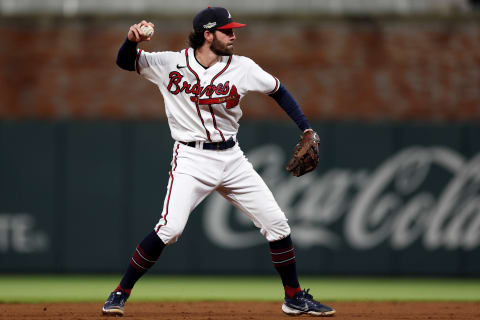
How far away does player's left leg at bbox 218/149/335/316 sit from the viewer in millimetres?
5293

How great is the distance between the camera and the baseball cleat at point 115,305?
203 inches

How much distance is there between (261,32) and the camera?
10766 millimetres

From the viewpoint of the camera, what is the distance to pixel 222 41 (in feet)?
17.2

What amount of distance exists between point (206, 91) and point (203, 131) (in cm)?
26

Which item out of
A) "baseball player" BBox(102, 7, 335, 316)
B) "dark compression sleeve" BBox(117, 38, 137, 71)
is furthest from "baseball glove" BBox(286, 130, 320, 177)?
"dark compression sleeve" BBox(117, 38, 137, 71)

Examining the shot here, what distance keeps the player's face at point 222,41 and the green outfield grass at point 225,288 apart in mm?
2667

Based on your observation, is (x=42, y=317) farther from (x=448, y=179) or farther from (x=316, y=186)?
(x=448, y=179)

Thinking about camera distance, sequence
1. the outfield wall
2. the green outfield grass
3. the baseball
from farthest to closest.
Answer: the outfield wall
the green outfield grass
the baseball

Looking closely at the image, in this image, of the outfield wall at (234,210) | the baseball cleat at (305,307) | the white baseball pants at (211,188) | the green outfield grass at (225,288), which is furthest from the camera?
the outfield wall at (234,210)

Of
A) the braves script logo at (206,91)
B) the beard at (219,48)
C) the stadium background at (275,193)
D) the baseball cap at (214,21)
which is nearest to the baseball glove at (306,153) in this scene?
the braves script logo at (206,91)

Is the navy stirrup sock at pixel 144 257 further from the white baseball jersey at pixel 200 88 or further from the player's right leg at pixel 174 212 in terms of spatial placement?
the white baseball jersey at pixel 200 88

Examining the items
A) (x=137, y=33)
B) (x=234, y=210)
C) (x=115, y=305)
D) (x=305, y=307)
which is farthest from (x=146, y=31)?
(x=234, y=210)

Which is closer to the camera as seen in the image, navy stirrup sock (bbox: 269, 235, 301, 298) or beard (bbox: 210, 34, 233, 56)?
beard (bbox: 210, 34, 233, 56)

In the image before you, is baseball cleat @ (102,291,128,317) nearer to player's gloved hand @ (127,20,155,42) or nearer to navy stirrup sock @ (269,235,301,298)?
navy stirrup sock @ (269,235,301,298)
